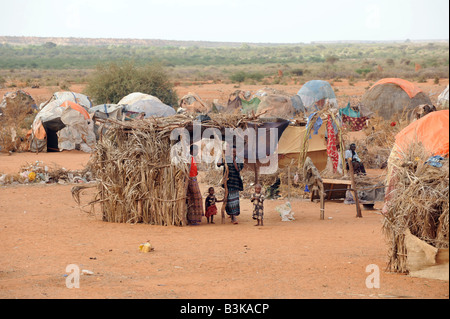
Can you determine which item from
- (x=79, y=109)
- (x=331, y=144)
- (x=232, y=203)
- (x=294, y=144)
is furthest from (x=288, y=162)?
(x=79, y=109)

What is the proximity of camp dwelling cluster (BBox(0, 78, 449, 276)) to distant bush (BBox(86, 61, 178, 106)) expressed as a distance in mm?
5854

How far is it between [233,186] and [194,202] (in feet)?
2.56

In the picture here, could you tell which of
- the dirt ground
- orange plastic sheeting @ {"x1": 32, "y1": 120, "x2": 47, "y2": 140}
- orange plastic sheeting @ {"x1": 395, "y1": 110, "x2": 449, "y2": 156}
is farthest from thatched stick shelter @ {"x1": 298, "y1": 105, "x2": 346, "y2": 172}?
orange plastic sheeting @ {"x1": 32, "y1": 120, "x2": 47, "y2": 140}

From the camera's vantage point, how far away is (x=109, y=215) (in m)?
11.5

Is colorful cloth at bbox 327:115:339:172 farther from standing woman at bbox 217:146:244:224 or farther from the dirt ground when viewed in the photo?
standing woman at bbox 217:146:244:224

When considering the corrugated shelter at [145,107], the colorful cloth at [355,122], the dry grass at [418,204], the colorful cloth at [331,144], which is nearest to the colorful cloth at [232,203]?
the colorful cloth at [331,144]

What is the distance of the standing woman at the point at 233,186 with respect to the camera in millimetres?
11070

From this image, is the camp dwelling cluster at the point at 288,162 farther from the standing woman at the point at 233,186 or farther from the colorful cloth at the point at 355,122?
the colorful cloth at the point at 355,122

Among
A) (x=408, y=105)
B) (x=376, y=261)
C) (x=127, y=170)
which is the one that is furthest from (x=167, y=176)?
(x=408, y=105)

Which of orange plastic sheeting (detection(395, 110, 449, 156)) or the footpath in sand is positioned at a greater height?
orange plastic sheeting (detection(395, 110, 449, 156))

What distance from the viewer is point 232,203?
442 inches

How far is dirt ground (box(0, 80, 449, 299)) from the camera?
668cm

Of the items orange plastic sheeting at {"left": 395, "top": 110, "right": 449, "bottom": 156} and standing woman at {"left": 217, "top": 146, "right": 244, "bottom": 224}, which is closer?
orange plastic sheeting at {"left": 395, "top": 110, "right": 449, "bottom": 156}

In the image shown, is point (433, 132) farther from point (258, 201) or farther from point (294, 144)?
point (294, 144)
